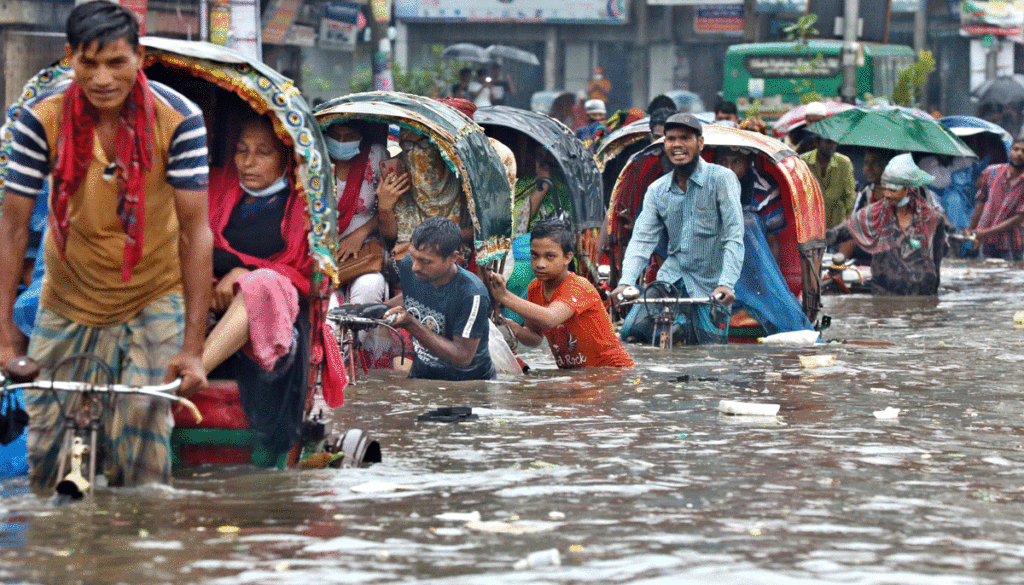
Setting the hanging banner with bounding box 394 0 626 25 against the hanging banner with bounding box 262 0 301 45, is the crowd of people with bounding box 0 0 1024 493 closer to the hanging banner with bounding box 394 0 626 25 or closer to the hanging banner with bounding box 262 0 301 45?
the hanging banner with bounding box 262 0 301 45

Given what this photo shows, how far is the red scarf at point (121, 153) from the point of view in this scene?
4.87m

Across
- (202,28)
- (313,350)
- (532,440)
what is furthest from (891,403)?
(202,28)

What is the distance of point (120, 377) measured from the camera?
521 cm

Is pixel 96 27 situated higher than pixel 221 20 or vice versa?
pixel 221 20

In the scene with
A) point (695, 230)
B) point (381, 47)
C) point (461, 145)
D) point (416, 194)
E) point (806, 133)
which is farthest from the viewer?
point (381, 47)

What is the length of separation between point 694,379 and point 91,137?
493 centimetres

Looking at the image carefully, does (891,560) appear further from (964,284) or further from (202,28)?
(202,28)

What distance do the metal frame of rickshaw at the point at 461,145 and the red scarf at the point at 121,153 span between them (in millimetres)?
4005

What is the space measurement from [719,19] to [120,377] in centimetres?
3227

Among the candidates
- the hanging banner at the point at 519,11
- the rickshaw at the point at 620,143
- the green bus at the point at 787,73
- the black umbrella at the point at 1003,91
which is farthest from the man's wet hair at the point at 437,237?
the hanging banner at the point at 519,11

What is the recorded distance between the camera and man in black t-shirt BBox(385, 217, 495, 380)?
7941 millimetres

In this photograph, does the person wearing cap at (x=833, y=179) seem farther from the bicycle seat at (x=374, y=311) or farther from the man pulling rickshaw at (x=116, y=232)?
the man pulling rickshaw at (x=116, y=232)

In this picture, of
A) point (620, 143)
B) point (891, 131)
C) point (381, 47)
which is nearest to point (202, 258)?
point (620, 143)

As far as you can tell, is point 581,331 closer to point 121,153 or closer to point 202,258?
point 202,258
